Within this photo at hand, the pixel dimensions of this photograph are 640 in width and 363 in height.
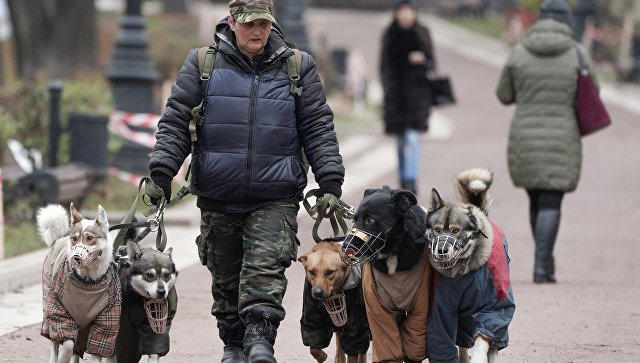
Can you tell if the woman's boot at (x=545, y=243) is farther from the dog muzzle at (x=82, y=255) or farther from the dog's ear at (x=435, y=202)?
the dog muzzle at (x=82, y=255)

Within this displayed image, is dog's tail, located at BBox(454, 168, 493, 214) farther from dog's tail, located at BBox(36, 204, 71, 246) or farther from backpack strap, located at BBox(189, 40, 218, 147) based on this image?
dog's tail, located at BBox(36, 204, 71, 246)

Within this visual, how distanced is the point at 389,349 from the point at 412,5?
9393 millimetres

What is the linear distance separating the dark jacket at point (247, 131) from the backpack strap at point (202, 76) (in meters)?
0.02

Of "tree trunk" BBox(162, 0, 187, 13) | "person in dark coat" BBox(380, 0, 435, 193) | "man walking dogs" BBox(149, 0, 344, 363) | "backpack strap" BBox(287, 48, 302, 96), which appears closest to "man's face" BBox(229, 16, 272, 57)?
"man walking dogs" BBox(149, 0, 344, 363)

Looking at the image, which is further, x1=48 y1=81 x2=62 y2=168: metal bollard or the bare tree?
the bare tree

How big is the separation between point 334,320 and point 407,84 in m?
8.89

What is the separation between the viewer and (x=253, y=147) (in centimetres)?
762

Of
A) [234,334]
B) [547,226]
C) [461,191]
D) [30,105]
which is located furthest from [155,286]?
[30,105]

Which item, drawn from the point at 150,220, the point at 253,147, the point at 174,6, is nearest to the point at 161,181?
the point at 150,220

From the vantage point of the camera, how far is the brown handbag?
1173 cm

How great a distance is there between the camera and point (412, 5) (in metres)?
16.5

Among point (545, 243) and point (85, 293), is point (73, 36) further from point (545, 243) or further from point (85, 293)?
point (85, 293)

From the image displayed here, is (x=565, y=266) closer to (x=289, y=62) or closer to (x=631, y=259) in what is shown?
(x=631, y=259)

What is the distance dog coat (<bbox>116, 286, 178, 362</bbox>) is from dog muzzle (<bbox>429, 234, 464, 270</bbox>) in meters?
1.36
